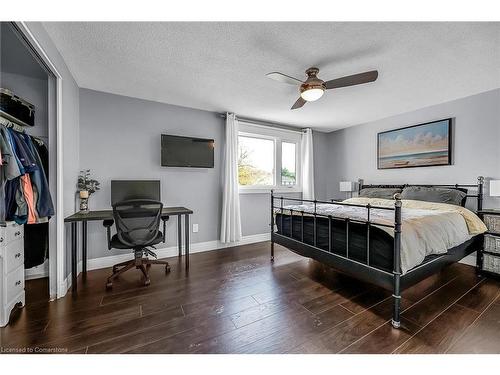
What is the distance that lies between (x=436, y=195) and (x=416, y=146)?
0.94 m

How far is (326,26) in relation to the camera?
1579 millimetres

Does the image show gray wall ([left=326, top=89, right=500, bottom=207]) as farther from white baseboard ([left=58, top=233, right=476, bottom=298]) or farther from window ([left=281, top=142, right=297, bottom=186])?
window ([left=281, top=142, right=297, bottom=186])

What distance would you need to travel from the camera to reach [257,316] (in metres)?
1.73

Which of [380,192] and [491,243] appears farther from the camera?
[380,192]

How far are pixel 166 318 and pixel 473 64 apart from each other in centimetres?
367

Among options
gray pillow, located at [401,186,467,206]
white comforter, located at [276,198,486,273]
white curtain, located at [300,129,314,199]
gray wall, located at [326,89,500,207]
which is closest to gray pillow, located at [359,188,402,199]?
gray pillow, located at [401,186,467,206]

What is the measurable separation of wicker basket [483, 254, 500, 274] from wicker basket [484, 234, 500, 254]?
7 cm

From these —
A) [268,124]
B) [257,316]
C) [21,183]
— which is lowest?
[257,316]

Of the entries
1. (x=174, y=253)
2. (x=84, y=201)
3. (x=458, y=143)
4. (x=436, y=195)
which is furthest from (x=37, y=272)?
(x=458, y=143)

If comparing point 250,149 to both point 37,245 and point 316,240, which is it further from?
point 37,245

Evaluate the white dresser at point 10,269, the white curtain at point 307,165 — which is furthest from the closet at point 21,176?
the white curtain at point 307,165

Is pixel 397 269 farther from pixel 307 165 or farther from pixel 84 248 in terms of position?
pixel 84 248
